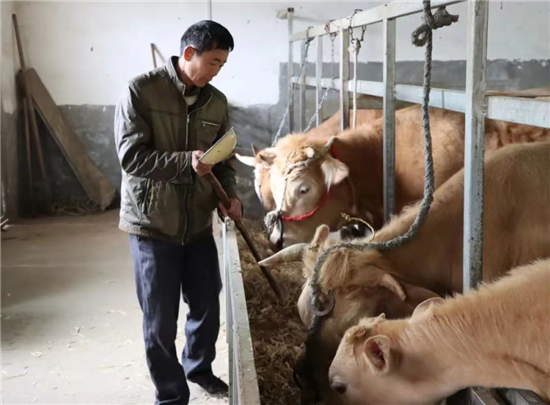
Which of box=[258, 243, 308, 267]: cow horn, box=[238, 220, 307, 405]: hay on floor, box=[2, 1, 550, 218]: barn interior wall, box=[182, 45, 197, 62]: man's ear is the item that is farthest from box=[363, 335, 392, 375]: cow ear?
box=[2, 1, 550, 218]: barn interior wall

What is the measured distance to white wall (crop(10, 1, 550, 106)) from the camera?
8430mm

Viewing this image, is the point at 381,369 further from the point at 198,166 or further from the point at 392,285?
the point at 198,166

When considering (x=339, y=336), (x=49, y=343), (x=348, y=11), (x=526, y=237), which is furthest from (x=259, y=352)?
(x=348, y=11)

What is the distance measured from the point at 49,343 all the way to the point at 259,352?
2.03m

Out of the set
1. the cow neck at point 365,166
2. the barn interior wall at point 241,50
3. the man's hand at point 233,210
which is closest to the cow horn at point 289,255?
the man's hand at point 233,210

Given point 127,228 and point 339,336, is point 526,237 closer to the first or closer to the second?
point 339,336

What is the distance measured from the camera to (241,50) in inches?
336

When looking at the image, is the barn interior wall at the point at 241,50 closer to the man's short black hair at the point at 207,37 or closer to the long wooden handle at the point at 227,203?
the long wooden handle at the point at 227,203

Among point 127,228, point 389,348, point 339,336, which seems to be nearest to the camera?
point 389,348

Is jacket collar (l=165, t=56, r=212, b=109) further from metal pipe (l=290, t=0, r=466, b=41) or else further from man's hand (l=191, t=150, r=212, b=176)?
metal pipe (l=290, t=0, r=466, b=41)

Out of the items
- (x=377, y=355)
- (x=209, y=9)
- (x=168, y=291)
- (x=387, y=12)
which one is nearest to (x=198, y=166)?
(x=168, y=291)

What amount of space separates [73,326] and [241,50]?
4.73 m

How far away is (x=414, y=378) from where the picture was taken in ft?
6.06

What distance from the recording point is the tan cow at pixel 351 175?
3871 millimetres
